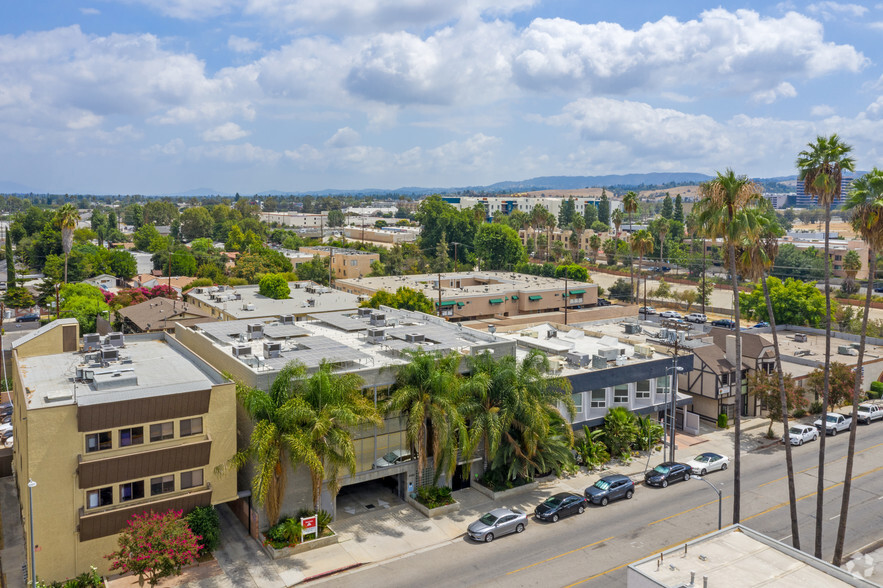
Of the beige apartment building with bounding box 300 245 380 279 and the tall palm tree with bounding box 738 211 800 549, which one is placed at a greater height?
the tall palm tree with bounding box 738 211 800 549

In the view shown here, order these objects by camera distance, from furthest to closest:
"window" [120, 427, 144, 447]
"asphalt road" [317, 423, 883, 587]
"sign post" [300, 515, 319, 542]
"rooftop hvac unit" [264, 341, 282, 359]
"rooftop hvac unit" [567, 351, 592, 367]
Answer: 1. "rooftop hvac unit" [567, 351, 592, 367]
2. "rooftop hvac unit" [264, 341, 282, 359]
3. "sign post" [300, 515, 319, 542]
4. "asphalt road" [317, 423, 883, 587]
5. "window" [120, 427, 144, 447]

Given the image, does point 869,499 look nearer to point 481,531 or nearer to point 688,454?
point 688,454

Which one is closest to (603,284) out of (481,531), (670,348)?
(670,348)

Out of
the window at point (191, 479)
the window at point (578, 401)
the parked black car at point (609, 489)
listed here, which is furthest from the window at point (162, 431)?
the window at point (578, 401)

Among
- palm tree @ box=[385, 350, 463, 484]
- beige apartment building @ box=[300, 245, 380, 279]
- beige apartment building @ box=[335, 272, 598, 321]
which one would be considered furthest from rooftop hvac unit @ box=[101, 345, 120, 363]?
beige apartment building @ box=[300, 245, 380, 279]

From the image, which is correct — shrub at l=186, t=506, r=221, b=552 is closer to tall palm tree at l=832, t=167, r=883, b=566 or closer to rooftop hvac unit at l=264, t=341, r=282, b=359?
rooftop hvac unit at l=264, t=341, r=282, b=359

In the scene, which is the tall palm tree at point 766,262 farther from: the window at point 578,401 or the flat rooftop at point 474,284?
the flat rooftop at point 474,284
